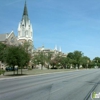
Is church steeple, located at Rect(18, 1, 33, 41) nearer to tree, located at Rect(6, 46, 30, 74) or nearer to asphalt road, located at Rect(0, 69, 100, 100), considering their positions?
tree, located at Rect(6, 46, 30, 74)

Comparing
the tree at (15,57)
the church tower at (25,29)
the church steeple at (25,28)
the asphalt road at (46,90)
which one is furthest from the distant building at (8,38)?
the asphalt road at (46,90)

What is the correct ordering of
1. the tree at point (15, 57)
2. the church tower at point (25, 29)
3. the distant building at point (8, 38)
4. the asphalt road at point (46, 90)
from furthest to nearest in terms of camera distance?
the church tower at point (25, 29) → the distant building at point (8, 38) → the tree at point (15, 57) → the asphalt road at point (46, 90)

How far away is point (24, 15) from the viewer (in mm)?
126188

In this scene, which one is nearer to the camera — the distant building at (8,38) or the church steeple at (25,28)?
the distant building at (8,38)

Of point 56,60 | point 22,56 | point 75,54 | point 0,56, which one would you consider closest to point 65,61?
point 56,60

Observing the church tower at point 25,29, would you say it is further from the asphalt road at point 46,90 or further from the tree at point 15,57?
the asphalt road at point 46,90

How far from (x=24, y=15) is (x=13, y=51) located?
3403 inches

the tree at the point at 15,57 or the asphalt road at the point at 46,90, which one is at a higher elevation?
the tree at the point at 15,57

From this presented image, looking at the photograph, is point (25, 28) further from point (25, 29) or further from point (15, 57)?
point (15, 57)

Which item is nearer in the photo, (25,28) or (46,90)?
(46,90)

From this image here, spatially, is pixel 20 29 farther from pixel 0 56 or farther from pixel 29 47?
pixel 0 56

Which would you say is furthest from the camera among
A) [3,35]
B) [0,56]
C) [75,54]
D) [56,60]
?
[75,54]

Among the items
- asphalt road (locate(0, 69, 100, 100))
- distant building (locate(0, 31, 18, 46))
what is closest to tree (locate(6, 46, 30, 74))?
asphalt road (locate(0, 69, 100, 100))

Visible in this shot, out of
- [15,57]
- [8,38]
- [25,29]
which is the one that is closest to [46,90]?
[15,57]
